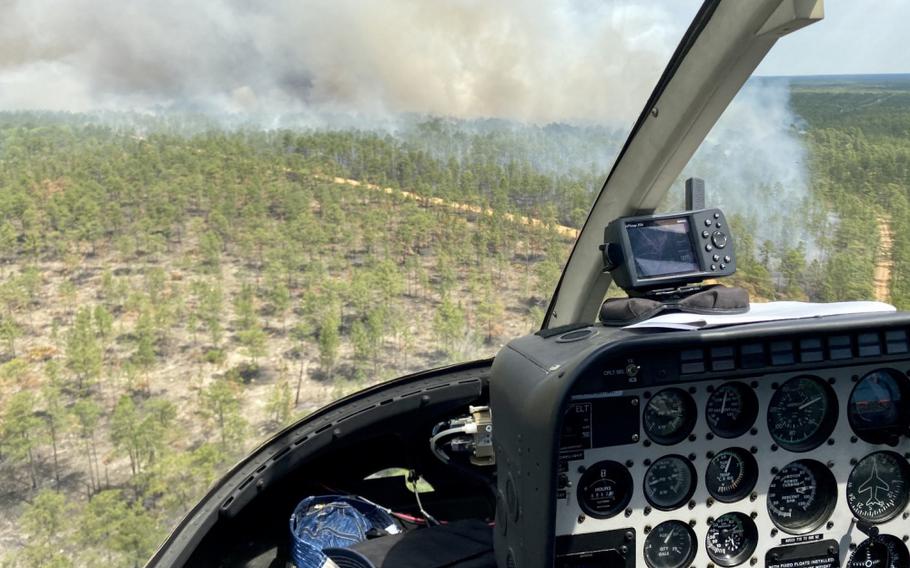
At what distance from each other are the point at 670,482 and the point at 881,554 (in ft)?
2.13

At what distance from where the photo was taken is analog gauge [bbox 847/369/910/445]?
1741 mm

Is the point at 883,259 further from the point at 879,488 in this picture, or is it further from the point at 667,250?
the point at 667,250

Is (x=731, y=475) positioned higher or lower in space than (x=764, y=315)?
lower

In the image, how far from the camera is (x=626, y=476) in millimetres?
1666

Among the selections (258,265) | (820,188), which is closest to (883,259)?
(820,188)

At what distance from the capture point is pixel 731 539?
5.84 ft

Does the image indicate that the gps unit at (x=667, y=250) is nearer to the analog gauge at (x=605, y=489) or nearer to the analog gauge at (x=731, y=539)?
the analog gauge at (x=605, y=489)

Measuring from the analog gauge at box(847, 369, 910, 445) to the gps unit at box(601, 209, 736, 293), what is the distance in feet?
1.47

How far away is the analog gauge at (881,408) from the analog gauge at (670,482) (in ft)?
1.45

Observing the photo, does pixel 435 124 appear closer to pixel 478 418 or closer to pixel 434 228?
pixel 434 228

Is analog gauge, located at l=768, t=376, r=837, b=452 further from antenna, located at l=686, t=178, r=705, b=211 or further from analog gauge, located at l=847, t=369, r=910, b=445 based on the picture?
antenna, located at l=686, t=178, r=705, b=211

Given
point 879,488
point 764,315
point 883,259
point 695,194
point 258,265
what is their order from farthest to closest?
point 883,259, point 258,265, point 695,194, point 879,488, point 764,315

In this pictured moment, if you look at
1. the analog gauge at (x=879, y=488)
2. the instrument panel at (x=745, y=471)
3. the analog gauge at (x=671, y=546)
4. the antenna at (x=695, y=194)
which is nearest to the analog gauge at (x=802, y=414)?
the instrument panel at (x=745, y=471)

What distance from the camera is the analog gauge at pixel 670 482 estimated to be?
66.2 inches
